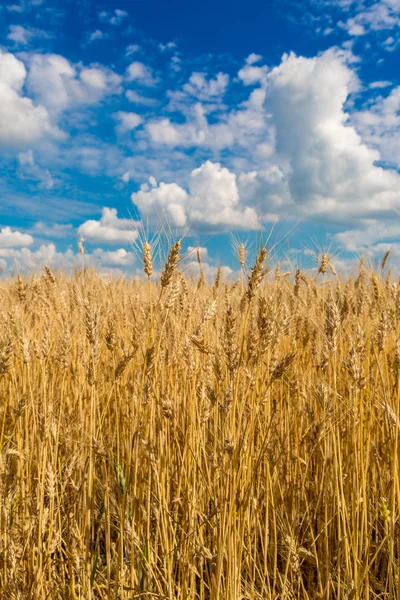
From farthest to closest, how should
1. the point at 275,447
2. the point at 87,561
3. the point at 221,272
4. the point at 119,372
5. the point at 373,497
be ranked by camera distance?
1. the point at 221,272
2. the point at 275,447
3. the point at 373,497
4. the point at 119,372
5. the point at 87,561

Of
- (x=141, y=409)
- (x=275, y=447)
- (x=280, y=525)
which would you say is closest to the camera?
(x=141, y=409)

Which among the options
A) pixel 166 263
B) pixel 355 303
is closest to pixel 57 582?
pixel 166 263

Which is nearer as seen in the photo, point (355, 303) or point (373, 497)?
point (373, 497)

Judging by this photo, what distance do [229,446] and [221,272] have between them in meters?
2.59

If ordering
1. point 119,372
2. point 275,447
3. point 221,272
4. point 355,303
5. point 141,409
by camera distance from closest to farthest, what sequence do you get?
point 141,409
point 119,372
point 275,447
point 355,303
point 221,272

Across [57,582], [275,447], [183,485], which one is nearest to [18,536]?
[57,582]

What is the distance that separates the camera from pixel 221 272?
3695mm

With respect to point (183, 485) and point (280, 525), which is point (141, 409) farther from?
point (280, 525)

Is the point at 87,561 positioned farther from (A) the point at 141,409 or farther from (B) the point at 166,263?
(B) the point at 166,263

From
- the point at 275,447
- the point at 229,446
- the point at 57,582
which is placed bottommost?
the point at 57,582

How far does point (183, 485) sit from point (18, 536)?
0.66 metres

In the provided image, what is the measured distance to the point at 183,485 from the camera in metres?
1.81

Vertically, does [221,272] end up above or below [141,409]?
above

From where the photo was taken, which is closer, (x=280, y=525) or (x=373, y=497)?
(x=280, y=525)
